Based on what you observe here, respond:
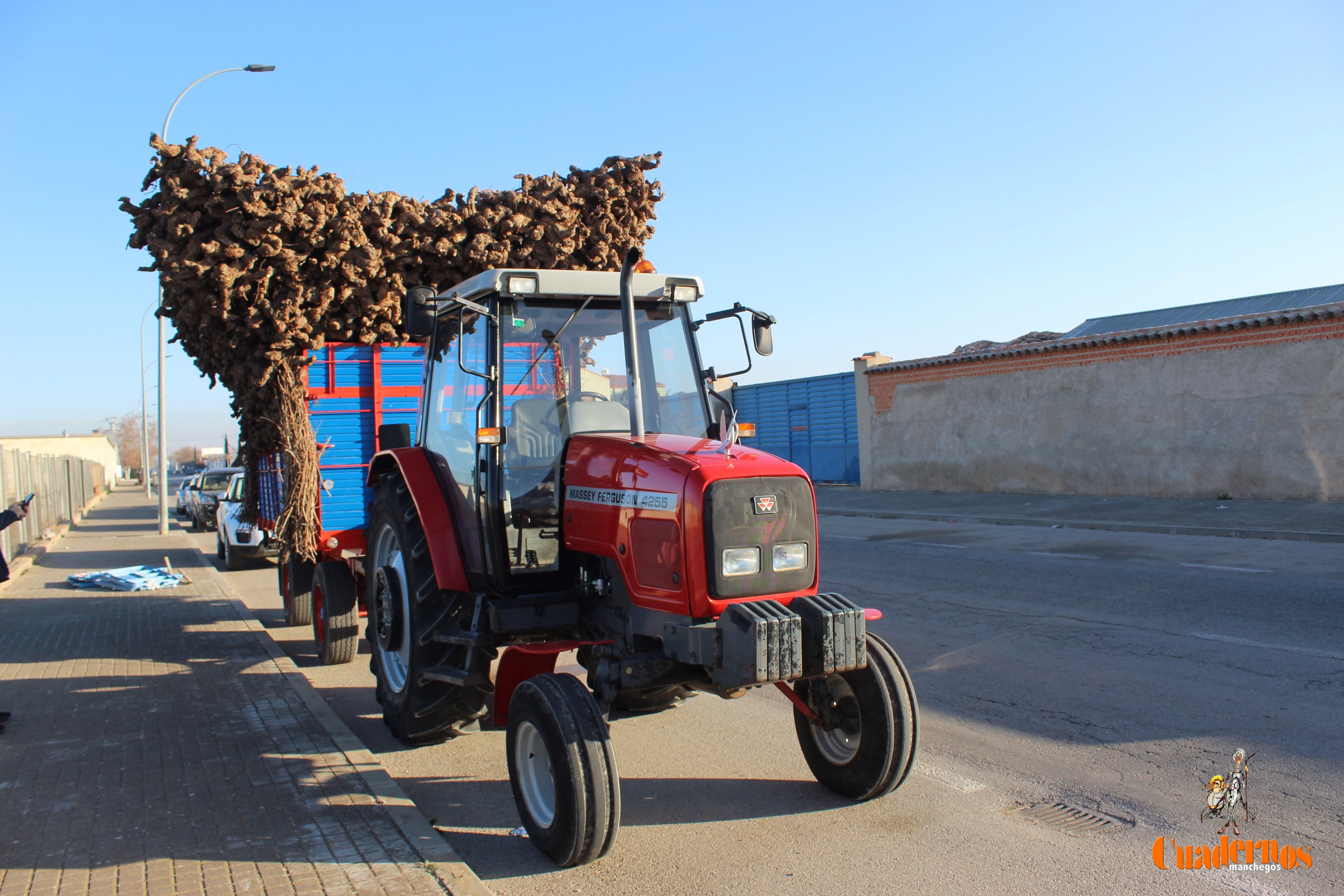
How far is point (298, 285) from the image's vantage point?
7332 millimetres

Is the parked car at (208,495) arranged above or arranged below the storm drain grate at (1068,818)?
above

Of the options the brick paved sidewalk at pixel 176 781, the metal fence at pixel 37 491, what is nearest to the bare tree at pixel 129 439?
the metal fence at pixel 37 491

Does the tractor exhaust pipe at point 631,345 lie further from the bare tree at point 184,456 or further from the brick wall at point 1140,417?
the bare tree at point 184,456

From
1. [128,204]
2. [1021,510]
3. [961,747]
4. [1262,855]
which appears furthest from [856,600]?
[1021,510]

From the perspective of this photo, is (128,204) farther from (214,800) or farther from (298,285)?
(214,800)

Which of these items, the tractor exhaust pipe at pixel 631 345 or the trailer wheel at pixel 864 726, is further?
the tractor exhaust pipe at pixel 631 345

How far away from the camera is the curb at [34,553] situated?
1430cm

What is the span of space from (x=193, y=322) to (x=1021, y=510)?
1426 cm

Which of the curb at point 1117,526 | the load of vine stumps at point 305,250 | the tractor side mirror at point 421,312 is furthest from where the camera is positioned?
the curb at point 1117,526

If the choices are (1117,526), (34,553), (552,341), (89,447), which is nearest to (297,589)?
(552,341)

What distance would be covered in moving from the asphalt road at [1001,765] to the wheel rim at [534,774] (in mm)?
194

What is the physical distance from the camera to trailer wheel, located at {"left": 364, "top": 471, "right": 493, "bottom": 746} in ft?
16.5

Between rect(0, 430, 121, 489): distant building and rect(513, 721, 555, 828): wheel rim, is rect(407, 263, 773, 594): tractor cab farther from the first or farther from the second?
rect(0, 430, 121, 489): distant building

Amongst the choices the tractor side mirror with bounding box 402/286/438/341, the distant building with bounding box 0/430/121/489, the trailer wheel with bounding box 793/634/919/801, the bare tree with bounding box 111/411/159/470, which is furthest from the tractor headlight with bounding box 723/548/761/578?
the bare tree with bounding box 111/411/159/470
